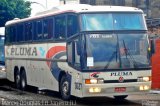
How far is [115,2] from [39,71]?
132 ft

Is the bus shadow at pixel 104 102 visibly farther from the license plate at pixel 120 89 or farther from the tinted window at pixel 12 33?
the tinted window at pixel 12 33

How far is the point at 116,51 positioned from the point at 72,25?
1891 millimetres

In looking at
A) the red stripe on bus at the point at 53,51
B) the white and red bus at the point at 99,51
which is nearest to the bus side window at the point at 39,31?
the red stripe on bus at the point at 53,51

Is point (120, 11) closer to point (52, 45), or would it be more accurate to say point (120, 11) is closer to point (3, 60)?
point (52, 45)

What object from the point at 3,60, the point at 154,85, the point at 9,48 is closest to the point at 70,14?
the point at 154,85

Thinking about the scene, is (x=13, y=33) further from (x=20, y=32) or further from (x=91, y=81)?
(x=91, y=81)

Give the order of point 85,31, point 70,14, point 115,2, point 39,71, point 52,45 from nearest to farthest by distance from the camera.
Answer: point 85,31 < point 70,14 < point 52,45 < point 39,71 < point 115,2

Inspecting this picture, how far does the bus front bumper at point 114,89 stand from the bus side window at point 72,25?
2080 millimetres

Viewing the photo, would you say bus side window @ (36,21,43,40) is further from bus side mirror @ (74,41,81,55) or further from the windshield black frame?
the windshield black frame

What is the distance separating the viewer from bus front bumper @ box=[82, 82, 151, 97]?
15.5m

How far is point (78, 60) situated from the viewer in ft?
52.3

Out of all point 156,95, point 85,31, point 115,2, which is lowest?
point 156,95

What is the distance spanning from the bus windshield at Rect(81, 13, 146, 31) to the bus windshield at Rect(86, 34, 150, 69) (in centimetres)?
31

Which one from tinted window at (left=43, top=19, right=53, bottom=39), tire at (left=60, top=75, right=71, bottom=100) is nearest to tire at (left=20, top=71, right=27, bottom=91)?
tinted window at (left=43, top=19, right=53, bottom=39)
